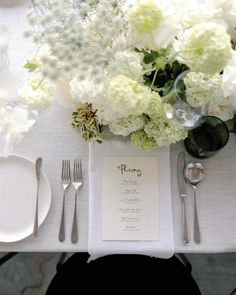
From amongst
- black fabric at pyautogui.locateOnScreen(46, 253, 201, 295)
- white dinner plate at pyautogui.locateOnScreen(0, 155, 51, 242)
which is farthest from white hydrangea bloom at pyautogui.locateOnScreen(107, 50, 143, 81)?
black fabric at pyautogui.locateOnScreen(46, 253, 201, 295)

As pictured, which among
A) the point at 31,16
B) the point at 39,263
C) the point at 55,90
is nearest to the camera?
the point at 31,16

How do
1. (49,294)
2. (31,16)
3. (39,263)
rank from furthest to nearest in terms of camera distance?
(39,263) → (49,294) → (31,16)

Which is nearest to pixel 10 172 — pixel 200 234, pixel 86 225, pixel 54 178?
pixel 54 178

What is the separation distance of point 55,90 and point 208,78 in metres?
0.33

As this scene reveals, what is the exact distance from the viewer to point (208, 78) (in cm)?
80

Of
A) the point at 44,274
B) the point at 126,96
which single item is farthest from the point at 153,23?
the point at 44,274

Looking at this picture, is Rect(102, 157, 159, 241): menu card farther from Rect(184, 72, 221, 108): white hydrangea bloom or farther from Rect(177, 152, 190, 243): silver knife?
Rect(184, 72, 221, 108): white hydrangea bloom

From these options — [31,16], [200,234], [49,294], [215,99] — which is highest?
[31,16]

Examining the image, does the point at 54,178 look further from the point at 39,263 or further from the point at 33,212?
the point at 39,263

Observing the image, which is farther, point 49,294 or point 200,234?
point 49,294

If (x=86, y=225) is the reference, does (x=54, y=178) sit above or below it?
above

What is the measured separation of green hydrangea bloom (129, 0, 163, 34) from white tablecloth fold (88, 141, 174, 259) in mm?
313

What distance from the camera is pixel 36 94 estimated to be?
0.84 meters

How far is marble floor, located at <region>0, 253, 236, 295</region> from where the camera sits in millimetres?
1588
